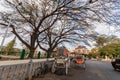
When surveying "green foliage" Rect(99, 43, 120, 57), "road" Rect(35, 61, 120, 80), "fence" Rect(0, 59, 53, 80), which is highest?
"green foliage" Rect(99, 43, 120, 57)

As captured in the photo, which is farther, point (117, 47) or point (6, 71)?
point (117, 47)

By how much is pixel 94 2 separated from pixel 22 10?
7.46 m

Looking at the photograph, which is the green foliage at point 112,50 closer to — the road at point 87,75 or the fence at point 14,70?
the road at point 87,75

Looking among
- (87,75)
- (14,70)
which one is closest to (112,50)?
(87,75)

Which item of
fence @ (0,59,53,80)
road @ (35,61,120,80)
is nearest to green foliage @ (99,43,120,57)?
road @ (35,61,120,80)

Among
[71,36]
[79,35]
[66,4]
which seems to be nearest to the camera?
[66,4]

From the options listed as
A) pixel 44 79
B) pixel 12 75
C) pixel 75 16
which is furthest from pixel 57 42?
pixel 12 75

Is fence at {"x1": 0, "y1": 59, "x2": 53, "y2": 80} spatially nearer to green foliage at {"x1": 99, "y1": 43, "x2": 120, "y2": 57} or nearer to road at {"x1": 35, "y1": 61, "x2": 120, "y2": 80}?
road at {"x1": 35, "y1": 61, "x2": 120, "y2": 80}

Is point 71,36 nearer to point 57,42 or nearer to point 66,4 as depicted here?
point 57,42

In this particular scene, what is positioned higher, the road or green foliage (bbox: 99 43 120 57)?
green foliage (bbox: 99 43 120 57)

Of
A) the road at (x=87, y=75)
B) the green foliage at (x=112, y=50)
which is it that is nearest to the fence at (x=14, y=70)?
the road at (x=87, y=75)

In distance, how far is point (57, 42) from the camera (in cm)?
2544

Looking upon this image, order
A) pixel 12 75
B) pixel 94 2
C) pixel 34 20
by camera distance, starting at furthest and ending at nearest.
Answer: pixel 34 20 < pixel 94 2 < pixel 12 75

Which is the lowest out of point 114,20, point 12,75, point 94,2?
point 12,75
